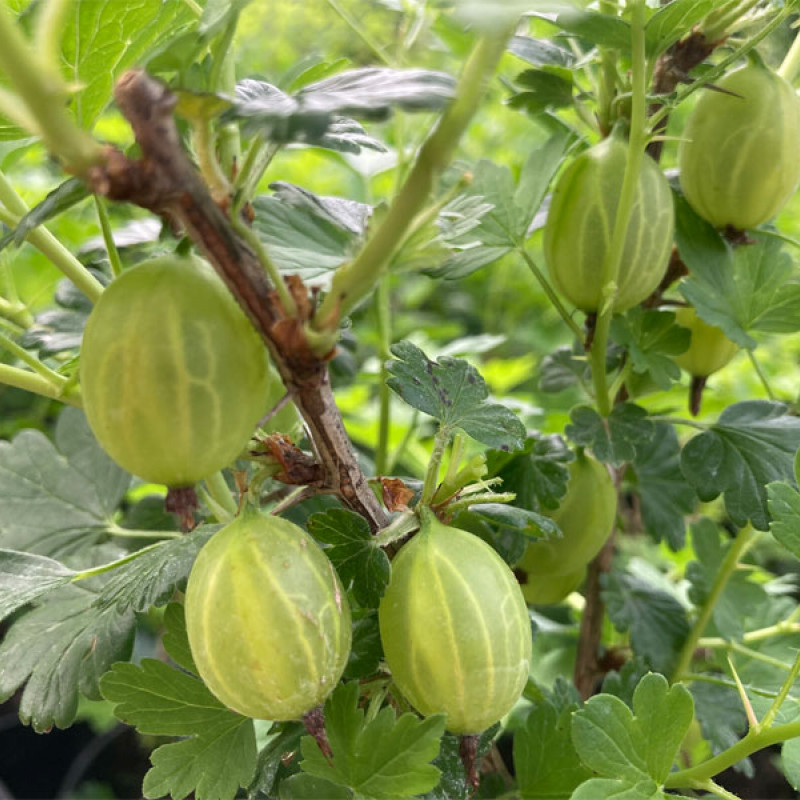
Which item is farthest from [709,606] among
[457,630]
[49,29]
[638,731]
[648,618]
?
[49,29]

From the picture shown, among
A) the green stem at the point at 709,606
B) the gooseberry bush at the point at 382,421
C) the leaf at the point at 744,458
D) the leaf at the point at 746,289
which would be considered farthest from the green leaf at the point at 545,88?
the green stem at the point at 709,606

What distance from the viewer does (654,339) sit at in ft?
1.66

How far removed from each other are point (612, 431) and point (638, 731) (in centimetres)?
18

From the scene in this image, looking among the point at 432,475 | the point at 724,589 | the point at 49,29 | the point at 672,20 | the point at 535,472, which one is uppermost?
the point at 49,29

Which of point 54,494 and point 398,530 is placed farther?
point 54,494

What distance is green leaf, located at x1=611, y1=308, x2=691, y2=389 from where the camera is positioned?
19.4 inches

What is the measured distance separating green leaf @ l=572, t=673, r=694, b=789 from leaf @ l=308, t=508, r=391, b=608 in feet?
0.39

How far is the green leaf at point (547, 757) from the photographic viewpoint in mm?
469

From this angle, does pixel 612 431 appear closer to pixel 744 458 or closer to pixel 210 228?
pixel 744 458

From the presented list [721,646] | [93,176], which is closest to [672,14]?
[93,176]

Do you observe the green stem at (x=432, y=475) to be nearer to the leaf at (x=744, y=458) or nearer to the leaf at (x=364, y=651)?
the leaf at (x=364, y=651)

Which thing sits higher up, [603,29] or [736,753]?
[603,29]

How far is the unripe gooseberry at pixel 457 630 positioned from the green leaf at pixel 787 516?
0.15 m

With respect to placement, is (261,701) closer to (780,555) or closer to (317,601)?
(317,601)
